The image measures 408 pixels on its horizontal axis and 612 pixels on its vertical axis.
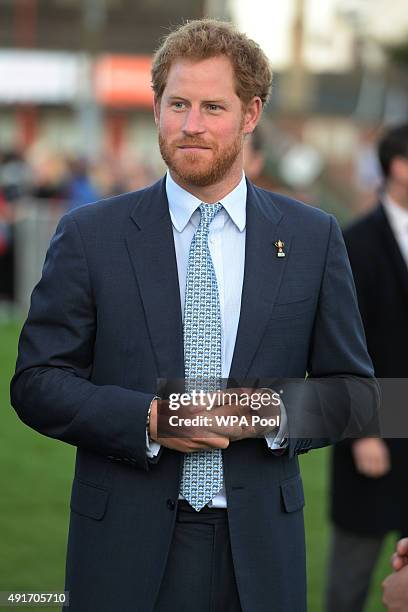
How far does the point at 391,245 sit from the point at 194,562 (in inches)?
93.2

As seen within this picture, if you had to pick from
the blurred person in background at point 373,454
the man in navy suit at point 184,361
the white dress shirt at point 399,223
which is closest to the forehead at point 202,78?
A: the man in navy suit at point 184,361

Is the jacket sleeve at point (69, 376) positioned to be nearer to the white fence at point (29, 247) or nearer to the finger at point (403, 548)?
the finger at point (403, 548)

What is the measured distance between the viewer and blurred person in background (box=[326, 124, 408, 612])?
5.12 m

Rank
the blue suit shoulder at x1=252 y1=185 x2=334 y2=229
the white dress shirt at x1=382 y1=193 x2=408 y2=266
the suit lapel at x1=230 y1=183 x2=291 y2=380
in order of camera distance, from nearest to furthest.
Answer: the suit lapel at x1=230 y1=183 x2=291 y2=380
the blue suit shoulder at x1=252 y1=185 x2=334 y2=229
the white dress shirt at x1=382 y1=193 x2=408 y2=266

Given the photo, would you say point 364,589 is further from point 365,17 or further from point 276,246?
point 365,17

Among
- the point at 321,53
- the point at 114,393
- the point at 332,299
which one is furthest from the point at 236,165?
the point at 321,53

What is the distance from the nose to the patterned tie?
338 millimetres

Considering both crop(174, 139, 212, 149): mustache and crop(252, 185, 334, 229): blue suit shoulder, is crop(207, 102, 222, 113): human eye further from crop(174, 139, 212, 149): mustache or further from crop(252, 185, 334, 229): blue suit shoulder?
crop(252, 185, 334, 229): blue suit shoulder

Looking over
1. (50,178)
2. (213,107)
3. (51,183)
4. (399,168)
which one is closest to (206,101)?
(213,107)

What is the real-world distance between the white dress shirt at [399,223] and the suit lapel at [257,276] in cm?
190

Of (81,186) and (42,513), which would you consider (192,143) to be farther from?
(81,186)

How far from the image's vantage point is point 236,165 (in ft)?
11.0

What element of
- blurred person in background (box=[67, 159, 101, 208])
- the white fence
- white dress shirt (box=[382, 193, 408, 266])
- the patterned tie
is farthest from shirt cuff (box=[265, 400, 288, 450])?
blurred person in background (box=[67, 159, 101, 208])

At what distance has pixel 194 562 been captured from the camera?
3.18 metres
